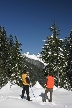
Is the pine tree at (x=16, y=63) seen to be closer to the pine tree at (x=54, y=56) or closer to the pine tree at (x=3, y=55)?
the pine tree at (x=3, y=55)

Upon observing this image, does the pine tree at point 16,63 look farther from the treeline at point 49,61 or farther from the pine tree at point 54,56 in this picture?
the pine tree at point 54,56

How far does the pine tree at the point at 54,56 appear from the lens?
152 feet

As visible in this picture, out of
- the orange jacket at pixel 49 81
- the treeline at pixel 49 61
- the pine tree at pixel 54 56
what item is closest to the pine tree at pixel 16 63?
the treeline at pixel 49 61

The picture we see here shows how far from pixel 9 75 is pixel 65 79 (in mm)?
10491

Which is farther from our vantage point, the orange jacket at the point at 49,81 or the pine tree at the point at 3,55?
the pine tree at the point at 3,55

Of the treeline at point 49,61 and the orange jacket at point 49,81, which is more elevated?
the treeline at point 49,61

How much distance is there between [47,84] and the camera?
1834cm

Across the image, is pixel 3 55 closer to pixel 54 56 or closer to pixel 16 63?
pixel 16 63

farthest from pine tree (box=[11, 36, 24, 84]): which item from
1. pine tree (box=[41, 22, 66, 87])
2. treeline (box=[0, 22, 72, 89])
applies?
pine tree (box=[41, 22, 66, 87])

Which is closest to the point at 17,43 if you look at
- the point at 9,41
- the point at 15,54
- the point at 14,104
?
the point at 15,54

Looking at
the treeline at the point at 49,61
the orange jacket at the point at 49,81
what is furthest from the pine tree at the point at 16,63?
the orange jacket at the point at 49,81

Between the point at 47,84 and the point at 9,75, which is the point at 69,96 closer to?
the point at 47,84

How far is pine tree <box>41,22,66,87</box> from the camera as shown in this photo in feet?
152

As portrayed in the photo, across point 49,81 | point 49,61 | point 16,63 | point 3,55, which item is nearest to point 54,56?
point 49,61
